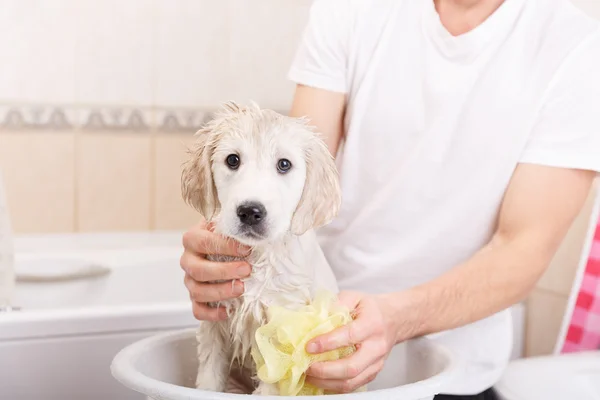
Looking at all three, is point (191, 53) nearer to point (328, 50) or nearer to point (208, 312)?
point (328, 50)

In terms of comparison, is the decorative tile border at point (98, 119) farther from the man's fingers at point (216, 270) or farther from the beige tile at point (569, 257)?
the man's fingers at point (216, 270)

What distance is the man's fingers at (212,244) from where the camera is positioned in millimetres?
908

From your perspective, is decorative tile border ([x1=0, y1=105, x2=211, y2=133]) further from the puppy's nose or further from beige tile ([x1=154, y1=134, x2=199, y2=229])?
the puppy's nose

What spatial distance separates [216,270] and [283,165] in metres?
0.14

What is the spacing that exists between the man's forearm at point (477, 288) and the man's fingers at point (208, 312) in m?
0.21

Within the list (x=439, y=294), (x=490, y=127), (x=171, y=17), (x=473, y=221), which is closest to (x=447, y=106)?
(x=490, y=127)

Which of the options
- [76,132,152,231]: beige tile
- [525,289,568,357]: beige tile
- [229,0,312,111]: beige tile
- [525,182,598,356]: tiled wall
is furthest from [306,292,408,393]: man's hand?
[229,0,312,111]: beige tile

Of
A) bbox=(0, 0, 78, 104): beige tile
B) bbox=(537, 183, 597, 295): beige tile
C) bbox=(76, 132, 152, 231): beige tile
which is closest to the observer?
bbox=(537, 183, 597, 295): beige tile

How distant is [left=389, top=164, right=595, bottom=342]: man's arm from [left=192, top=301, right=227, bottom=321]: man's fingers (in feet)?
0.79

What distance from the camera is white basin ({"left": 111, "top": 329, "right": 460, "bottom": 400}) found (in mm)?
768

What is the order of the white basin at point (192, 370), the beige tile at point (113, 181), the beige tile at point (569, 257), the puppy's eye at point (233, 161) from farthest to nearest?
the beige tile at point (113, 181), the beige tile at point (569, 257), the puppy's eye at point (233, 161), the white basin at point (192, 370)

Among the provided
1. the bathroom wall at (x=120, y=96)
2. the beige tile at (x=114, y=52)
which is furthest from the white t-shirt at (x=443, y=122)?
the beige tile at (x=114, y=52)

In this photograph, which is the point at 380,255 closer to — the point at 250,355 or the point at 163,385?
the point at 250,355

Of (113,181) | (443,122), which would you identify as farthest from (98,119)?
(443,122)
